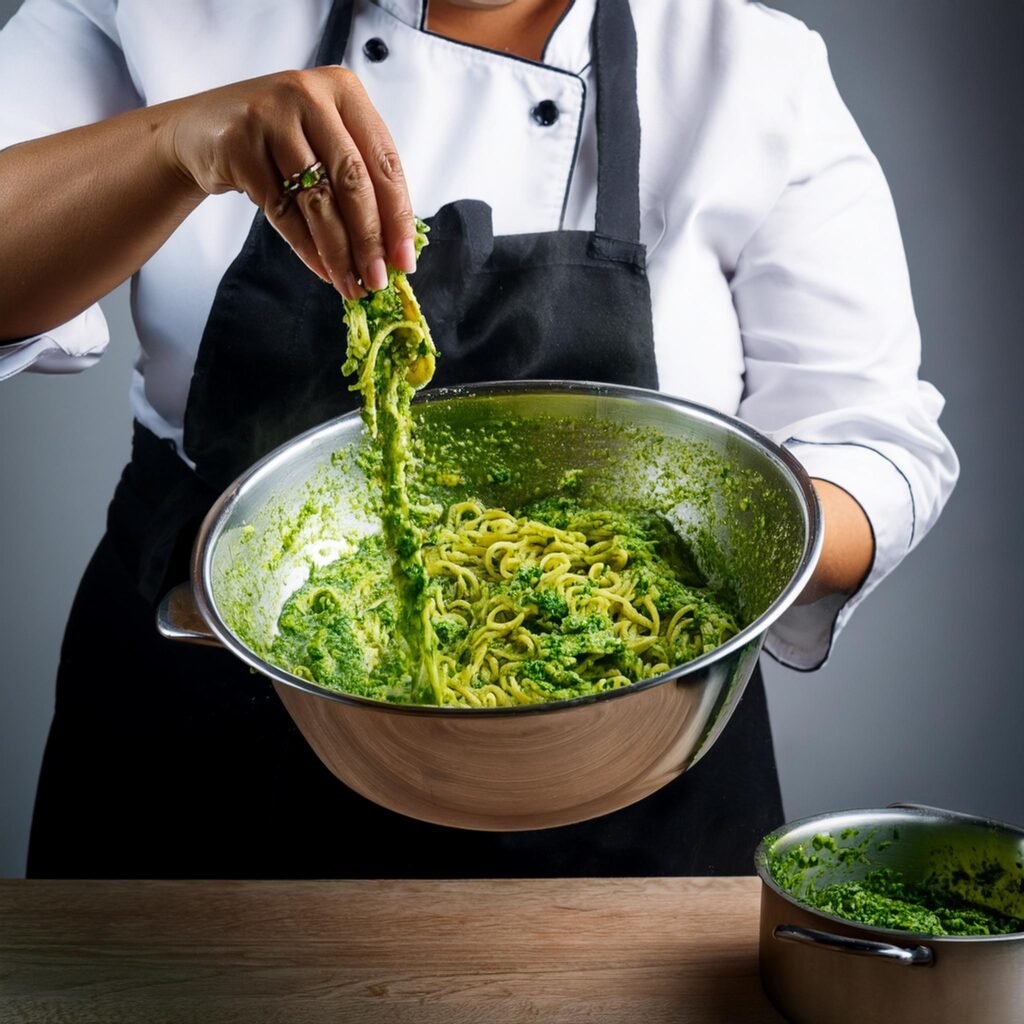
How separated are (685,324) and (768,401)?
15cm

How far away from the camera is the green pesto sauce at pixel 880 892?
120 centimetres

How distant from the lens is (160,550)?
1487 mm

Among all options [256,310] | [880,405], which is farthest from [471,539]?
[880,405]

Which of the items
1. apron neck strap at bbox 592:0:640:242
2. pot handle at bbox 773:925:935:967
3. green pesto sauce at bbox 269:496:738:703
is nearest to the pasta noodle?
green pesto sauce at bbox 269:496:738:703

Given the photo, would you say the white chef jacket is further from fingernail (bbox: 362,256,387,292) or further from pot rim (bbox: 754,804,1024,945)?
fingernail (bbox: 362,256,387,292)

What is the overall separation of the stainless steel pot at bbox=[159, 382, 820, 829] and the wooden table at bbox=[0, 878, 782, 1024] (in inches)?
11.1

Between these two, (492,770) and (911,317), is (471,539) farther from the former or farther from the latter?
(911,317)

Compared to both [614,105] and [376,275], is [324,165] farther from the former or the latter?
[614,105]

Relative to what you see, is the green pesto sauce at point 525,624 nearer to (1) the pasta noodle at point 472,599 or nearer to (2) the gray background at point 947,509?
(1) the pasta noodle at point 472,599

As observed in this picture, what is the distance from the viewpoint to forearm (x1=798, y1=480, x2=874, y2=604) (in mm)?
1356

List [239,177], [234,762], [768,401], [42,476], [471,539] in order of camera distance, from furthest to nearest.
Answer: [42,476], [234,762], [768,401], [471,539], [239,177]

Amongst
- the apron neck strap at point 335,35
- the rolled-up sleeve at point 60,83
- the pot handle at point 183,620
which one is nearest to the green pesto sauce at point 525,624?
the pot handle at point 183,620

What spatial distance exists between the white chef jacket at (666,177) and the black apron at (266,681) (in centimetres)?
5

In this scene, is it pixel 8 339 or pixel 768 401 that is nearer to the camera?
pixel 8 339
